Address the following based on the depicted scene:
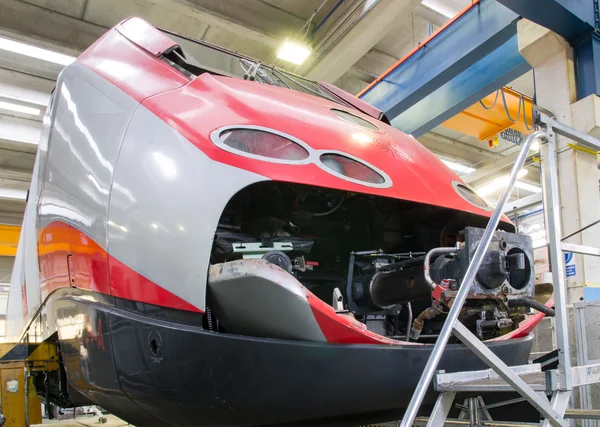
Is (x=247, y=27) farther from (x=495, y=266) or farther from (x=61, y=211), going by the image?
(x=495, y=266)

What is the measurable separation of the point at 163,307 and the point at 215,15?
539 cm

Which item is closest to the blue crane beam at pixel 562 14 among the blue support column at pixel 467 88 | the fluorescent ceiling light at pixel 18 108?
the blue support column at pixel 467 88

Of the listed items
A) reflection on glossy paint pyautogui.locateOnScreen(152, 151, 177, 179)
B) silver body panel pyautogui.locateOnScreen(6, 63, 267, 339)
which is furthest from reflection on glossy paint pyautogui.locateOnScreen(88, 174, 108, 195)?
reflection on glossy paint pyautogui.locateOnScreen(152, 151, 177, 179)

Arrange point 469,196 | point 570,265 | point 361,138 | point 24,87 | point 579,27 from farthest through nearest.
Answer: point 24,87
point 579,27
point 570,265
point 469,196
point 361,138

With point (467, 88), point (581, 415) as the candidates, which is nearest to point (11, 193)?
point (467, 88)

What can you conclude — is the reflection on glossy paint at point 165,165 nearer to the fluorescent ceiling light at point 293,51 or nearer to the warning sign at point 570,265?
the warning sign at point 570,265

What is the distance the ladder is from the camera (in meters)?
1.46

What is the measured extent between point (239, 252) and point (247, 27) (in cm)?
548

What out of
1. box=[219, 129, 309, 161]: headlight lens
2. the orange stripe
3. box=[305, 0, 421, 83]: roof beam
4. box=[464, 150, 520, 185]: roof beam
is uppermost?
box=[305, 0, 421, 83]: roof beam

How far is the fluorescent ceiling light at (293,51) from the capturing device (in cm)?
655

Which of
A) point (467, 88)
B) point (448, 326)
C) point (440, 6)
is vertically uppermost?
point (440, 6)

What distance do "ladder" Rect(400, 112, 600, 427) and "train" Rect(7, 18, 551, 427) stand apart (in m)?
0.09

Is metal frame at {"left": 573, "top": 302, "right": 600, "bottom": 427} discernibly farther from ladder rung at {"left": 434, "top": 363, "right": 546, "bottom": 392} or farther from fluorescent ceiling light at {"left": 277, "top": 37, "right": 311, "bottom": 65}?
fluorescent ceiling light at {"left": 277, "top": 37, "right": 311, "bottom": 65}

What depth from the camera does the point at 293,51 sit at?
6660 millimetres
